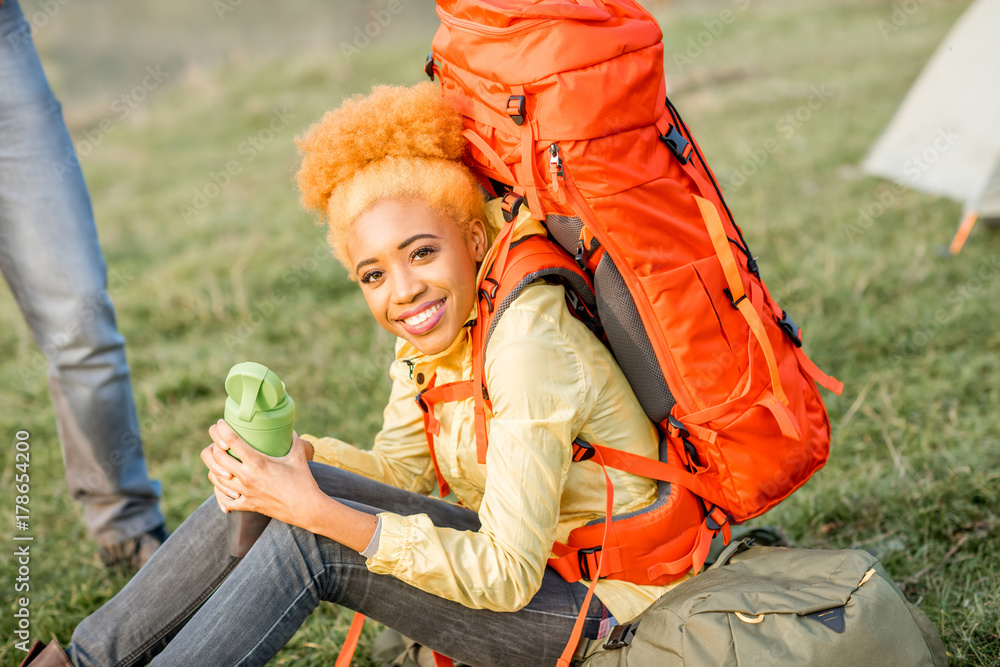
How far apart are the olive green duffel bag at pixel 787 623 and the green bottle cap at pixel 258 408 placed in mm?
995

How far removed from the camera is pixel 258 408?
201 centimetres

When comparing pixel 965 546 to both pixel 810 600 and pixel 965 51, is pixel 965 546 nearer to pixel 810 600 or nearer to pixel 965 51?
pixel 810 600

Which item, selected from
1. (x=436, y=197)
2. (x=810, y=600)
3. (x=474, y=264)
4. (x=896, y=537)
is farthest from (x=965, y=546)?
(x=436, y=197)

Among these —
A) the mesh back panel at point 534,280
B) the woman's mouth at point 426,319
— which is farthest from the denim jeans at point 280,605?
the mesh back panel at point 534,280

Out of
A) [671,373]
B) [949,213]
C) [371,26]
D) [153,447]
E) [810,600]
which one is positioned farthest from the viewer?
[371,26]

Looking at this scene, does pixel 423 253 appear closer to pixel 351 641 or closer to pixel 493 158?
pixel 493 158

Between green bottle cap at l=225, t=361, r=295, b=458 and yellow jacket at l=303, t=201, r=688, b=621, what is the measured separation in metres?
0.34

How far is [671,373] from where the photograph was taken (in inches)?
83.9

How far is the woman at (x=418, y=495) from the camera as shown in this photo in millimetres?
1961

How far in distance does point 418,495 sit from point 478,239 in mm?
797

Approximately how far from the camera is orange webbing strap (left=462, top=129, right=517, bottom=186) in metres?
2.21

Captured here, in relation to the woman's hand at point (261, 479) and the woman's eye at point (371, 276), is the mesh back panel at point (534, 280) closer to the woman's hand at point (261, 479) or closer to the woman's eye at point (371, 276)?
the woman's eye at point (371, 276)

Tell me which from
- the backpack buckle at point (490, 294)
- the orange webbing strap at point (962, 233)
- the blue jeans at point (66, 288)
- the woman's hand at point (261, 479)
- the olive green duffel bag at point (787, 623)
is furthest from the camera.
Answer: the orange webbing strap at point (962, 233)

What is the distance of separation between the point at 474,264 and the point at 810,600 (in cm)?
121
